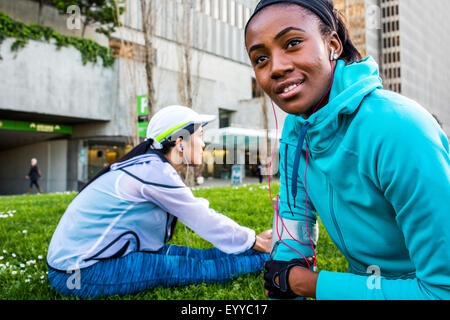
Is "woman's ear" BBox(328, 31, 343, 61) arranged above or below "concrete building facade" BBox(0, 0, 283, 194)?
below

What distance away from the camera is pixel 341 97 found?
1.03 meters

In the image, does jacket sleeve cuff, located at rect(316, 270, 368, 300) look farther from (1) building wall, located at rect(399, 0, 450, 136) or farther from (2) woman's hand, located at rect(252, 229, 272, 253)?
(1) building wall, located at rect(399, 0, 450, 136)

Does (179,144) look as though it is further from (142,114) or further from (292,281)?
(142,114)

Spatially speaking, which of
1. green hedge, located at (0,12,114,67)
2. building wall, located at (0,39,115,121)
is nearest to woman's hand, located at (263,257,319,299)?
building wall, located at (0,39,115,121)

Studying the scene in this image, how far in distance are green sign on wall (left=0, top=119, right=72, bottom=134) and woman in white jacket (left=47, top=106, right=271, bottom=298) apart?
18414mm

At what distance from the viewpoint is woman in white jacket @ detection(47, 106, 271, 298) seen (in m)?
2.14

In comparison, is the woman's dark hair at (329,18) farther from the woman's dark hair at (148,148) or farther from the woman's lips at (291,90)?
the woman's dark hair at (148,148)

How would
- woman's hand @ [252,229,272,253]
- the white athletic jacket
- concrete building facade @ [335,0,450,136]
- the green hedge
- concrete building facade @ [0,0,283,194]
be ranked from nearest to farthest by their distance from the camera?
the white athletic jacket, woman's hand @ [252,229,272,253], the green hedge, concrete building facade @ [0,0,283,194], concrete building facade @ [335,0,450,136]

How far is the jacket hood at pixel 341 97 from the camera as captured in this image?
1.01 meters

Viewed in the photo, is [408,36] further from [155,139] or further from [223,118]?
[155,139]

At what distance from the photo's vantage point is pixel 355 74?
1077 mm

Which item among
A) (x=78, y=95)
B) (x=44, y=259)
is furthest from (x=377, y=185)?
(x=78, y=95)

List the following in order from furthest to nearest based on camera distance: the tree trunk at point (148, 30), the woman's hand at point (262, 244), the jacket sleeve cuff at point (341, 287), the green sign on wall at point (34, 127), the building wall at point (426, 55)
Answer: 1. the building wall at point (426, 55)
2. the green sign on wall at point (34, 127)
3. the tree trunk at point (148, 30)
4. the woman's hand at point (262, 244)
5. the jacket sleeve cuff at point (341, 287)

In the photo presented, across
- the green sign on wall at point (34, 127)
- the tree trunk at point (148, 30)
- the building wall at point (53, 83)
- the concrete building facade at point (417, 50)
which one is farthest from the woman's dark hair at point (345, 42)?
the concrete building facade at point (417, 50)
